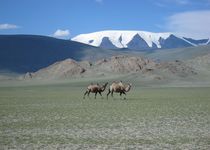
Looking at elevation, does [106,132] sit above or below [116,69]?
below

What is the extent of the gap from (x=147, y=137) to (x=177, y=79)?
103m

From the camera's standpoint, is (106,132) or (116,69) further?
(116,69)

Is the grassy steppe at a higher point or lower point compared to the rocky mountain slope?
lower

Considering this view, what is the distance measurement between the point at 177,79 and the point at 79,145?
344 ft

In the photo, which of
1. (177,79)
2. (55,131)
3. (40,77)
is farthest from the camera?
(40,77)

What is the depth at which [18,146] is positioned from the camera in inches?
539

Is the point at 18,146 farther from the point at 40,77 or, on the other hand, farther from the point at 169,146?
the point at 40,77

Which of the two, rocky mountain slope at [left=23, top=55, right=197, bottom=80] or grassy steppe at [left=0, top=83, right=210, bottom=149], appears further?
rocky mountain slope at [left=23, top=55, right=197, bottom=80]

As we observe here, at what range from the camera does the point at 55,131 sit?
17234 mm

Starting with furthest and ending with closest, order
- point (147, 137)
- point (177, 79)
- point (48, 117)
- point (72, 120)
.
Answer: point (177, 79)
point (48, 117)
point (72, 120)
point (147, 137)

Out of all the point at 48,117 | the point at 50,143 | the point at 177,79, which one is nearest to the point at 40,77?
the point at 177,79

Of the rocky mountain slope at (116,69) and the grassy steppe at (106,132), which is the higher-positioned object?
the rocky mountain slope at (116,69)

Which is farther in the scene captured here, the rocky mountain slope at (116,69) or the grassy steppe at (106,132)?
the rocky mountain slope at (116,69)

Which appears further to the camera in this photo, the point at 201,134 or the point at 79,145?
the point at 201,134
